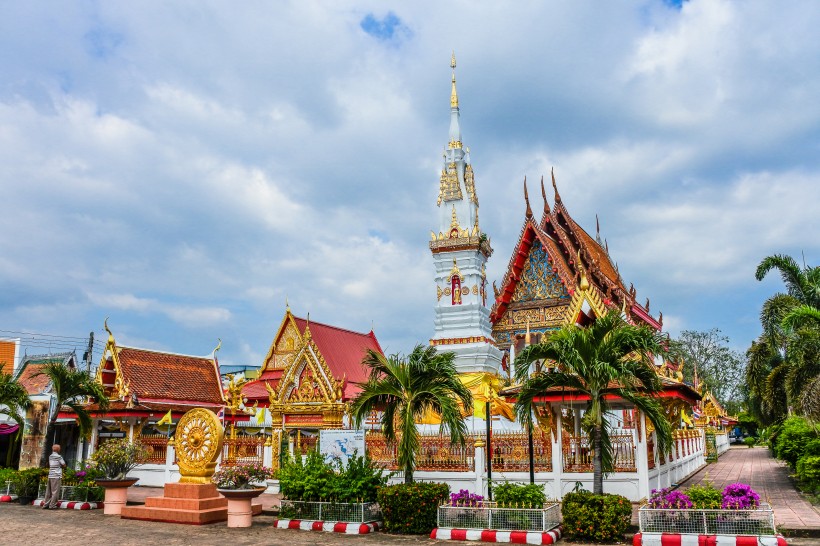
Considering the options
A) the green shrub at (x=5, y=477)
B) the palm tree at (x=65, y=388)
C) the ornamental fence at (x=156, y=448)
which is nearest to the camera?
the green shrub at (x=5, y=477)

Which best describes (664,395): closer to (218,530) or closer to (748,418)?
(218,530)

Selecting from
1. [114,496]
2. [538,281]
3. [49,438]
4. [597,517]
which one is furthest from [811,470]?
[49,438]

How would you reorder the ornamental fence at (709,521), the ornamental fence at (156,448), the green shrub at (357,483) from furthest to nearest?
Answer: the ornamental fence at (156,448)
the green shrub at (357,483)
the ornamental fence at (709,521)

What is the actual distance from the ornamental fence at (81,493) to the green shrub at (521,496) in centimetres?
1002

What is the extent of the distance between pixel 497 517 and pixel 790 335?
11682 millimetres

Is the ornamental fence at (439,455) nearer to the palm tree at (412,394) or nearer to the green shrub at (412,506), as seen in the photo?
the palm tree at (412,394)

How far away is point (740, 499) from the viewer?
9.58 metres

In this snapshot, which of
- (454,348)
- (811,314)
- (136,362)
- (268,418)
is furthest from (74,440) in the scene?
(811,314)

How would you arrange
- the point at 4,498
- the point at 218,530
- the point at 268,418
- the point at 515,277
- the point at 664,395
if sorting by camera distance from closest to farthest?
the point at 218,530, the point at 664,395, the point at 4,498, the point at 268,418, the point at 515,277

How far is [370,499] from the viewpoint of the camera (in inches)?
484

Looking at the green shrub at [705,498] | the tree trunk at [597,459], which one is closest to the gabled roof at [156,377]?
the tree trunk at [597,459]

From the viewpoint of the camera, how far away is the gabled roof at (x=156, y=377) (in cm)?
2248

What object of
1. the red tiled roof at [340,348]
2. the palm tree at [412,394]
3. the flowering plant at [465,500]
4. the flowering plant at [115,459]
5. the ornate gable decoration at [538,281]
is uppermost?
the ornate gable decoration at [538,281]

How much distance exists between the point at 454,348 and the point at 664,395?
14.1 meters
